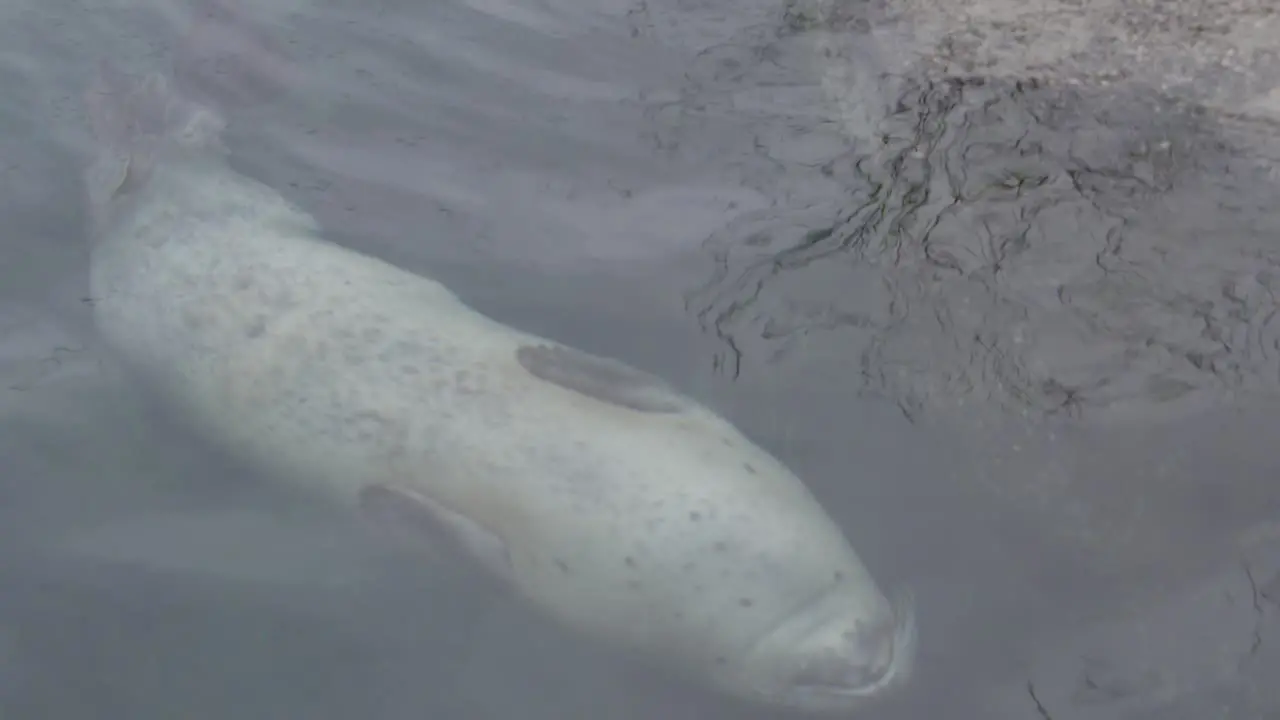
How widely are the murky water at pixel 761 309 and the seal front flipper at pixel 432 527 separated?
12cm

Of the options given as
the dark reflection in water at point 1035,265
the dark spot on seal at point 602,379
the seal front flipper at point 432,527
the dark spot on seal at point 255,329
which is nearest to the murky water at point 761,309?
the dark reflection in water at point 1035,265

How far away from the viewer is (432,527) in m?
3.56

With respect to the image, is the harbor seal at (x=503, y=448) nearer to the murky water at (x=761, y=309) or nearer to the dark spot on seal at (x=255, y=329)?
the dark spot on seal at (x=255, y=329)

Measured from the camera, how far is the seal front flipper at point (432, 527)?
350cm

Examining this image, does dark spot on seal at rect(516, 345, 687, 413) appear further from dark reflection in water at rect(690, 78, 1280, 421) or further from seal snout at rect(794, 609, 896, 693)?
seal snout at rect(794, 609, 896, 693)

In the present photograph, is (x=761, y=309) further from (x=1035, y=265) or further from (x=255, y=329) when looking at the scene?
(x=255, y=329)

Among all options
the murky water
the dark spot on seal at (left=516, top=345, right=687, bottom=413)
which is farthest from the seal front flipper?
the dark spot on seal at (left=516, top=345, right=687, bottom=413)

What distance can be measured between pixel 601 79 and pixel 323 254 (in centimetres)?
166

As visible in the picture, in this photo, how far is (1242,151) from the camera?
15.4ft

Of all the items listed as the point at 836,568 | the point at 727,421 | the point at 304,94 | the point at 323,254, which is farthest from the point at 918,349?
the point at 304,94

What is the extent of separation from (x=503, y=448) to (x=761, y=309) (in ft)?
3.73

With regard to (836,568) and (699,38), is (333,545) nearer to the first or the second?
(836,568)

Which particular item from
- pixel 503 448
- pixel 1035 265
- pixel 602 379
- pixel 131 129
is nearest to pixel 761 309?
pixel 602 379

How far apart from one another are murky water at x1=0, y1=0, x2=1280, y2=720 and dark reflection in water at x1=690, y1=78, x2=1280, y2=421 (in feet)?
0.05
